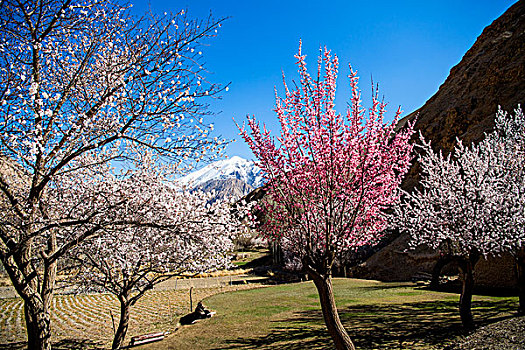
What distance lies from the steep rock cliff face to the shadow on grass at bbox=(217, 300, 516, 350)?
8398 mm

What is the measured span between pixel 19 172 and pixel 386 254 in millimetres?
35811

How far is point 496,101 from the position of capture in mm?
38719

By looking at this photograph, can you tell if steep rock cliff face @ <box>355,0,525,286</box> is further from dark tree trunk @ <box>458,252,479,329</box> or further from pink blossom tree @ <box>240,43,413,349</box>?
pink blossom tree @ <box>240,43,413,349</box>

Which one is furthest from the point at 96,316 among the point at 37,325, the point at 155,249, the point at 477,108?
the point at 477,108

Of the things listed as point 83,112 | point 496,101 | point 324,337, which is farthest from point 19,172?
point 496,101

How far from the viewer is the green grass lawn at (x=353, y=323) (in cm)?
1110

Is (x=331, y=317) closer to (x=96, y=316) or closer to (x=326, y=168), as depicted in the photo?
(x=326, y=168)

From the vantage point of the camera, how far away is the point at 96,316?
844 inches

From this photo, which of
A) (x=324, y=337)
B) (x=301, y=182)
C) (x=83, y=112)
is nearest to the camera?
(x=83, y=112)

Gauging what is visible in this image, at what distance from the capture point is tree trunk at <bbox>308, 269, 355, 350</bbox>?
7234 millimetres

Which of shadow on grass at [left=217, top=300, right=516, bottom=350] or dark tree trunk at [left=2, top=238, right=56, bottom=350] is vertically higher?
dark tree trunk at [left=2, top=238, right=56, bottom=350]

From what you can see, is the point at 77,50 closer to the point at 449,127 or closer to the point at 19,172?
the point at 19,172

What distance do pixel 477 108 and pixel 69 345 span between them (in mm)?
52921

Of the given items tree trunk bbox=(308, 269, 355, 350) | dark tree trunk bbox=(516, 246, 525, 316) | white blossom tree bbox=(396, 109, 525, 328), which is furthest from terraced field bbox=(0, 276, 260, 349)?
dark tree trunk bbox=(516, 246, 525, 316)
